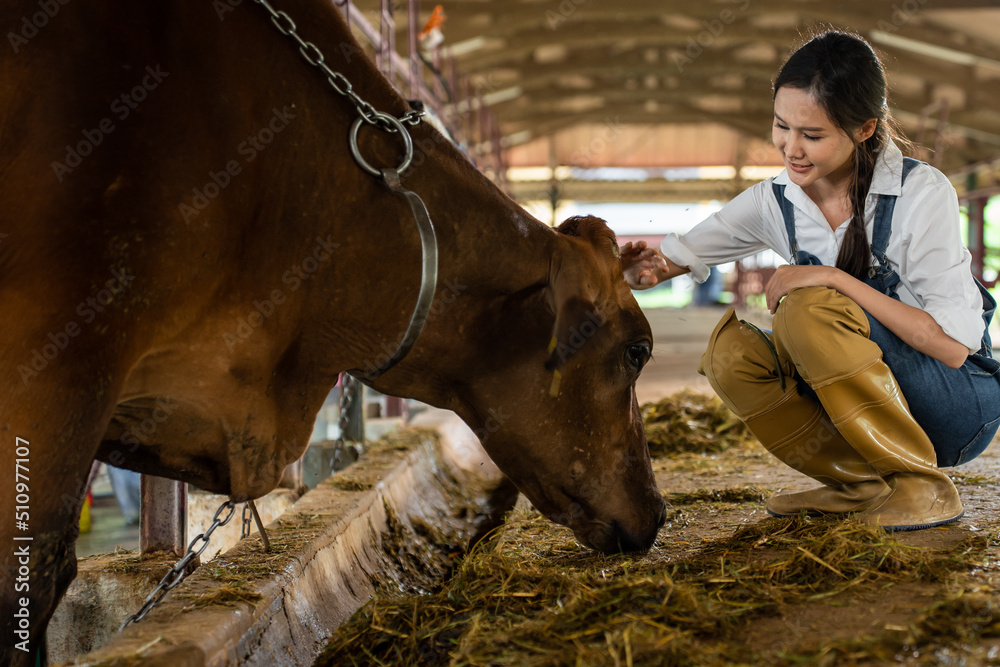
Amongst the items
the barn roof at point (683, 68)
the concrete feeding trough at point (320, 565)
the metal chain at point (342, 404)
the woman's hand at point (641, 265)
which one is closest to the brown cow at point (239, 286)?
the concrete feeding trough at point (320, 565)

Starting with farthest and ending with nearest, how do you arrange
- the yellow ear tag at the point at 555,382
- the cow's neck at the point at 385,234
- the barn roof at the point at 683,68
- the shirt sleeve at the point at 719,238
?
the barn roof at the point at 683,68 < the shirt sleeve at the point at 719,238 < the yellow ear tag at the point at 555,382 < the cow's neck at the point at 385,234

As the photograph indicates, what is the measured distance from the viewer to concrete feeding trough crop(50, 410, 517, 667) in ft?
5.56

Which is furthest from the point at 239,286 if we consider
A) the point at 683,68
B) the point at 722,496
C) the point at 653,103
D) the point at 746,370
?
the point at 653,103

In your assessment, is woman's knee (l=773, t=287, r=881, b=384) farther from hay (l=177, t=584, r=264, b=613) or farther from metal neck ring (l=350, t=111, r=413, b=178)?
hay (l=177, t=584, r=264, b=613)

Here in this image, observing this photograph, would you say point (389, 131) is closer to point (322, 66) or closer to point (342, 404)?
point (322, 66)

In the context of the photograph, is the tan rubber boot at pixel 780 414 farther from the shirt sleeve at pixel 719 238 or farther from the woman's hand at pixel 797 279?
the shirt sleeve at pixel 719 238

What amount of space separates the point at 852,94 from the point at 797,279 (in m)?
0.50

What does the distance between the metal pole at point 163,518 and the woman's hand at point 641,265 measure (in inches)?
59.7

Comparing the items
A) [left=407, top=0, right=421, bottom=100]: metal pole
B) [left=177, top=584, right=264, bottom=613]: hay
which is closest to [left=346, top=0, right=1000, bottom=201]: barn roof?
[left=407, top=0, right=421, bottom=100]: metal pole

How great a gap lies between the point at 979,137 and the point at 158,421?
20222 mm

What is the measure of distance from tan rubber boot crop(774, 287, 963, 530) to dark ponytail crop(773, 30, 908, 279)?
0.59ft

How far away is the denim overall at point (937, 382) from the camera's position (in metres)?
2.39

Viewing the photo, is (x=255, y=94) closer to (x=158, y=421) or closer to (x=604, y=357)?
(x=158, y=421)

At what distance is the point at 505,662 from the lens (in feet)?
5.21
